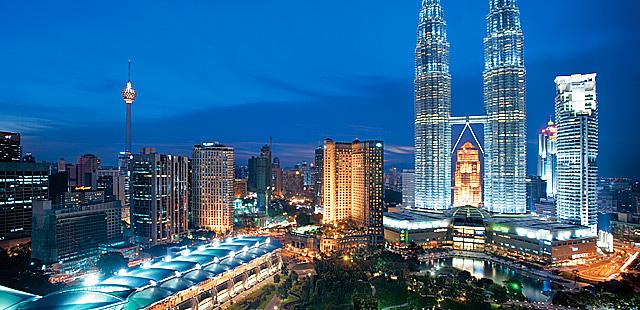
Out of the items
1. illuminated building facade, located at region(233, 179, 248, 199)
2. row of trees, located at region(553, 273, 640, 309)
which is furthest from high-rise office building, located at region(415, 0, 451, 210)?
illuminated building facade, located at region(233, 179, 248, 199)

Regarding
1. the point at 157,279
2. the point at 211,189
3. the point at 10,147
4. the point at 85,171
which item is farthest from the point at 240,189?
the point at 157,279

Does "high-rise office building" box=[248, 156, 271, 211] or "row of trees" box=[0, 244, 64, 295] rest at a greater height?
"high-rise office building" box=[248, 156, 271, 211]

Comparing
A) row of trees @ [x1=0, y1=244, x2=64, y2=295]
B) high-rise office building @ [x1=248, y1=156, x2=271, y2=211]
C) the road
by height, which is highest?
high-rise office building @ [x1=248, y1=156, x2=271, y2=211]

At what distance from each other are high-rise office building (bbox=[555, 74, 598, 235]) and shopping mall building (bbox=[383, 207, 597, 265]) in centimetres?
198

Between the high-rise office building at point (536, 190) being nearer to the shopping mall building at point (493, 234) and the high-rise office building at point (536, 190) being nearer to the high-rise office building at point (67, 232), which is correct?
the shopping mall building at point (493, 234)

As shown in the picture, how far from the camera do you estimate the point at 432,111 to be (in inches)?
1353

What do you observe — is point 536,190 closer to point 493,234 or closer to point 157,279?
point 493,234

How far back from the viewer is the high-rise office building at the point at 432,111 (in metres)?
34.1

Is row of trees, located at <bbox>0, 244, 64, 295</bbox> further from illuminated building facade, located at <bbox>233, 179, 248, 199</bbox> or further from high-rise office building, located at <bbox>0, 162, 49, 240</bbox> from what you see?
illuminated building facade, located at <bbox>233, 179, 248, 199</bbox>

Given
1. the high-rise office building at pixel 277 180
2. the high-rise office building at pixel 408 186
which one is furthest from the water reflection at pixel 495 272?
the high-rise office building at pixel 277 180

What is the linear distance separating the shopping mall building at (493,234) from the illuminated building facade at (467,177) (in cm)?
1081

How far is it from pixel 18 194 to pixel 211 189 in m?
12.6

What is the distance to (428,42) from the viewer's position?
112 feet

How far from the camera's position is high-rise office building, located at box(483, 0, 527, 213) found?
32219 mm
